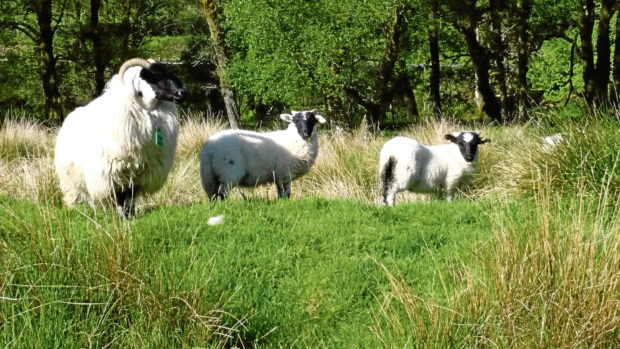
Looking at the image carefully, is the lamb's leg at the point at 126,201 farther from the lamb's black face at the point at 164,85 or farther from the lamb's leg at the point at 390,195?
the lamb's leg at the point at 390,195

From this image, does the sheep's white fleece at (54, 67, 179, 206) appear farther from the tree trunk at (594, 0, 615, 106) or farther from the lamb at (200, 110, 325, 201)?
the tree trunk at (594, 0, 615, 106)

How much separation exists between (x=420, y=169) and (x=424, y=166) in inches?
2.8

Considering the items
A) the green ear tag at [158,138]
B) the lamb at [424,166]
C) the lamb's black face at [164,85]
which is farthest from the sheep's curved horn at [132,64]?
the lamb at [424,166]

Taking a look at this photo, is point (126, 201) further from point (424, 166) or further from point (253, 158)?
point (424, 166)

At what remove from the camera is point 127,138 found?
6195mm

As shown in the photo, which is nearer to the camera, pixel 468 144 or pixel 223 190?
pixel 223 190

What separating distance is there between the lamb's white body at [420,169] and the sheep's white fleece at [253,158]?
3.55 feet

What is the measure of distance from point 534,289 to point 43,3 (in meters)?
19.7

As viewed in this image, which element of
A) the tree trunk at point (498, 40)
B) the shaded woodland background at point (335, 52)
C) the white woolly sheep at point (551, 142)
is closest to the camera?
the white woolly sheep at point (551, 142)

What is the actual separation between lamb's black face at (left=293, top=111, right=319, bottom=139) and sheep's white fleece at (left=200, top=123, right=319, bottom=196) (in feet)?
0.28

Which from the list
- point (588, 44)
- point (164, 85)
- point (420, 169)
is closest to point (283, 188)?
point (420, 169)

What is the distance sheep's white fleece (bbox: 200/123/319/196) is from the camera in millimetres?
7648

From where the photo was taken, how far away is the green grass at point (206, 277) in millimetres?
3572

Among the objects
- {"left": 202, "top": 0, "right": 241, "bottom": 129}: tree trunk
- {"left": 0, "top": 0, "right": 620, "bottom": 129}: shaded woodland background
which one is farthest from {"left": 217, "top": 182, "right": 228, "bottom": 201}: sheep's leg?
{"left": 202, "top": 0, "right": 241, "bottom": 129}: tree trunk
